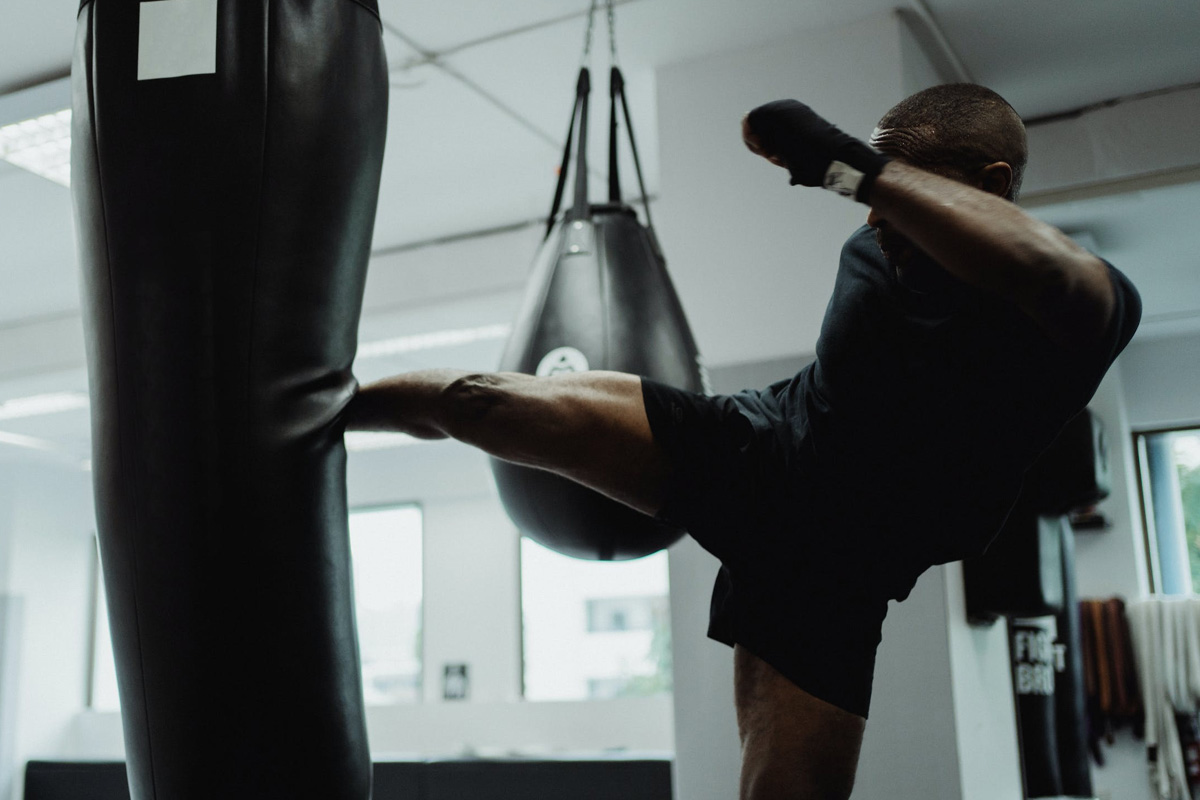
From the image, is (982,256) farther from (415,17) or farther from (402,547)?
(402,547)

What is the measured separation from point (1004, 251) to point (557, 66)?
2776 mm

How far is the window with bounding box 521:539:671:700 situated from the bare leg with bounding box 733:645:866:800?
775 cm

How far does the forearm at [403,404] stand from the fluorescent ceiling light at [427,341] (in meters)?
4.46

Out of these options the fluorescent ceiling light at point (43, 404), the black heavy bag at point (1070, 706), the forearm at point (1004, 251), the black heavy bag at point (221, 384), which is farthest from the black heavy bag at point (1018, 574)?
the fluorescent ceiling light at point (43, 404)

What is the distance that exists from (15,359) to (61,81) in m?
3.31

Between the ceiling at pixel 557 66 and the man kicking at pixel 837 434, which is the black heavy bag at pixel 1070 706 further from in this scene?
the man kicking at pixel 837 434

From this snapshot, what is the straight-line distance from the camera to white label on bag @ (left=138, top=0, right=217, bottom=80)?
1411 millimetres

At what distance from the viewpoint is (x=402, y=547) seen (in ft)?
32.3

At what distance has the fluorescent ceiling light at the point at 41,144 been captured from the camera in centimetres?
389

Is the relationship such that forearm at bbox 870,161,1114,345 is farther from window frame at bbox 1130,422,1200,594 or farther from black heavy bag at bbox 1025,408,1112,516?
window frame at bbox 1130,422,1200,594

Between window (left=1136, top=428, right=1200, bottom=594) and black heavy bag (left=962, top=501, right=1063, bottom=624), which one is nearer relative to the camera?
black heavy bag (left=962, top=501, right=1063, bottom=624)

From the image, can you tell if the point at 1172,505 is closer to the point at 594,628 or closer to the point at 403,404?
the point at 594,628

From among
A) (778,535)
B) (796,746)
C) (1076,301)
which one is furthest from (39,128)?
(1076,301)

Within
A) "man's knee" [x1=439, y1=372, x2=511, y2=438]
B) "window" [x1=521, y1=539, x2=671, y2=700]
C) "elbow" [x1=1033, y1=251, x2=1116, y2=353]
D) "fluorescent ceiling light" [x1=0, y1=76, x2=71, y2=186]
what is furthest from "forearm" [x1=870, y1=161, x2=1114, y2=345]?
"window" [x1=521, y1=539, x2=671, y2=700]
